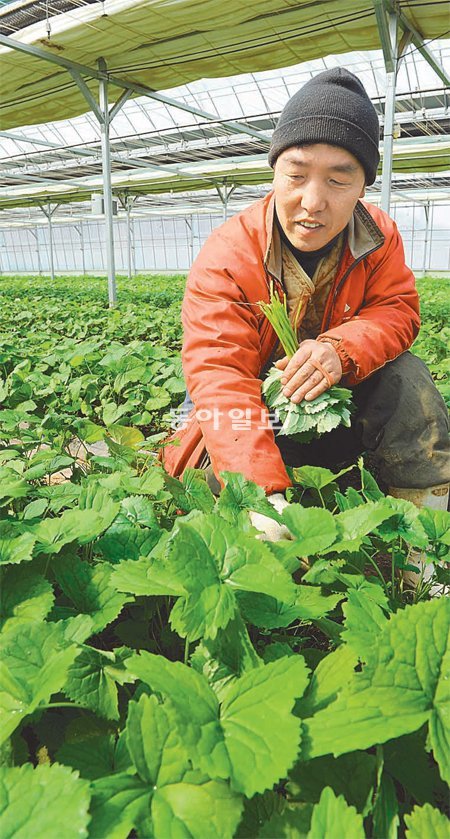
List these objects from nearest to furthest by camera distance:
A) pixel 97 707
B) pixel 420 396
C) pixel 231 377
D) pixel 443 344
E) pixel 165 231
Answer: pixel 97 707 < pixel 231 377 < pixel 420 396 < pixel 443 344 < pixel 165 231

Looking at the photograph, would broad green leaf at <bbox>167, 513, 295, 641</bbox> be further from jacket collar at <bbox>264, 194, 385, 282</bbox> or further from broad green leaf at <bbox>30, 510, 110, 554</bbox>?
jacket collar at <bbox>264, 194, 385, 282</bbox>

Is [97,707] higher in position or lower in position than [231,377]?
lower

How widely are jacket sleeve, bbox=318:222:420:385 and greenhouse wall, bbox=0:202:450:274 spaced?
28.3 m

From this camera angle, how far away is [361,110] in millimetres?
1637

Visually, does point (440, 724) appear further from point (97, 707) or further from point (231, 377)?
point (231, 377)

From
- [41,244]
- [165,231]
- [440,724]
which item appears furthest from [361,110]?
[41,244]

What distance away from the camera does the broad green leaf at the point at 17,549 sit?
3.10ft

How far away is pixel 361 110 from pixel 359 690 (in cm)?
152

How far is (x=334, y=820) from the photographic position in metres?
0.58

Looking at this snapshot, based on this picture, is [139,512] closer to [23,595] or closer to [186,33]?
[23,595]

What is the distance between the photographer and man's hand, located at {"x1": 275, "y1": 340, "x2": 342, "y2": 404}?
157 centimetres

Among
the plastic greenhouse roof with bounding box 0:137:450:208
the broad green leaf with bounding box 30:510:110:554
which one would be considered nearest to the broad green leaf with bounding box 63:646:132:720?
the broad green leaf with bounding box 30:510:110:554

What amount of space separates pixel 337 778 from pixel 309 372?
1.05 metres

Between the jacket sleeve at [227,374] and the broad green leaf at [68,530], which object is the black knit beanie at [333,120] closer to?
the jacket sleeve at [227,374]
